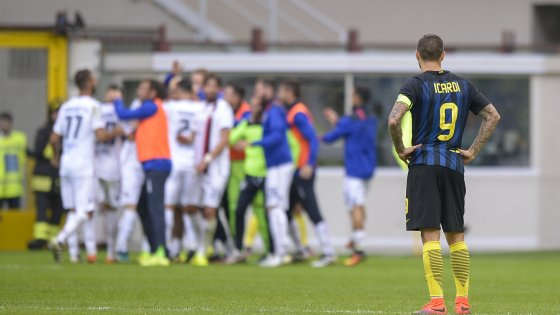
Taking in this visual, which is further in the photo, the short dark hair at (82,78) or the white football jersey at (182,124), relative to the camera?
the white football jersey at (182,124)

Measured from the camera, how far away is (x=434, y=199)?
30.9 feet

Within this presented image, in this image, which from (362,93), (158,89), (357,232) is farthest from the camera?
(357,232)

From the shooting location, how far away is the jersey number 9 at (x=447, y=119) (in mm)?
→ 9461

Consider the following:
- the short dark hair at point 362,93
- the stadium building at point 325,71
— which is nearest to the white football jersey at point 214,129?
the short dark hair at point 362,93

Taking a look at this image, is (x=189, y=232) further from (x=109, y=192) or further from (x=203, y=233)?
(x=109, y=192)

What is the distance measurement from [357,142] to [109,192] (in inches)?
134

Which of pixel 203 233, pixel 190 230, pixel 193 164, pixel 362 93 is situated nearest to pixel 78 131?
pixel 193 164

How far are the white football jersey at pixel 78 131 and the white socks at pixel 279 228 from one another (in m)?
2.31

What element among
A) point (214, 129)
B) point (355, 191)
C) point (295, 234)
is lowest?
point (295, 234)

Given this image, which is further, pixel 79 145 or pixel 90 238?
pixel 90 238

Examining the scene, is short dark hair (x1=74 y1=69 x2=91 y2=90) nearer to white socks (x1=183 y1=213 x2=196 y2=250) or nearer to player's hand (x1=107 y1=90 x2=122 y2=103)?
player's hand (x1=107 y1=90 x2=122 y2=103)

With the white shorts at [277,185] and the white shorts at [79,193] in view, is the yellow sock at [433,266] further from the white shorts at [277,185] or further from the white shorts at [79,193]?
the white shorts at [79,193]

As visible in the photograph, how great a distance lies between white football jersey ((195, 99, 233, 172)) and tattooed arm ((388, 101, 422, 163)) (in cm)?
719

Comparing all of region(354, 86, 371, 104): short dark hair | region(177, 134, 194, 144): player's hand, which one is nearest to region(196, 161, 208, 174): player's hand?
region(177, 134, 194, 144): player's hand
